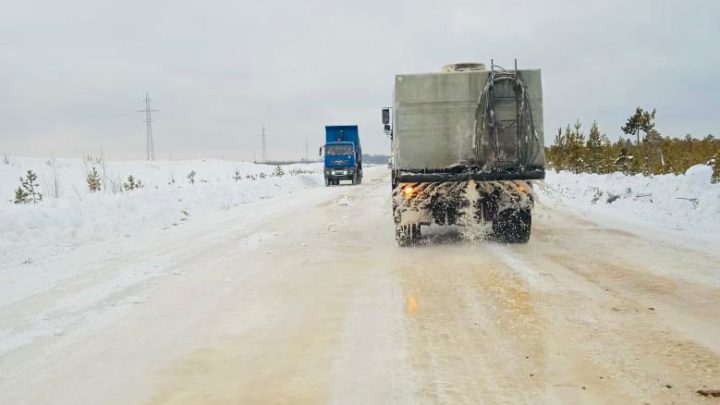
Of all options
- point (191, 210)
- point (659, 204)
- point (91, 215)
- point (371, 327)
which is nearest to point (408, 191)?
point (371, 327)

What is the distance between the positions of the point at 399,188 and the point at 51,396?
691cm

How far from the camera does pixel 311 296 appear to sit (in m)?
6.04

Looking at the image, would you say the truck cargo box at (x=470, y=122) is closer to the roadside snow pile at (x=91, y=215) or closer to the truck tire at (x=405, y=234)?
the truck tire at (x=405, y=234)

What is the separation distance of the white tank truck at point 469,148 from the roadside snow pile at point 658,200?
0.87 metres

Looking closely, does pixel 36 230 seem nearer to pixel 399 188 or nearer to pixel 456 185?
pixel 399 188

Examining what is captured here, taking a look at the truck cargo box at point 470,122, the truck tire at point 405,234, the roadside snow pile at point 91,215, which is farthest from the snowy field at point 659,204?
the roadside snow pile at point 91,215

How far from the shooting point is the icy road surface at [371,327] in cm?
354

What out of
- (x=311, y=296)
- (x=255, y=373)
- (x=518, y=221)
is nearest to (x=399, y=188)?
(x=518, y=221)

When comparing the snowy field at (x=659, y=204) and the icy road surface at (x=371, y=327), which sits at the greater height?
the snowy field at (x=659, y=204)

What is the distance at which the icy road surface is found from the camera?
3.54 m

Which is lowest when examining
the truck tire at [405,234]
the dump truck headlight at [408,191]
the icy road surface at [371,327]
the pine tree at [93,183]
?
the icy road surface at [371,327]

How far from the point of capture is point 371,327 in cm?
483

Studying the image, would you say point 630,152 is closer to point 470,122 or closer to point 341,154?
point 341,154

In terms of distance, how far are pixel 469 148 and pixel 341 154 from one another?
26117 mm
